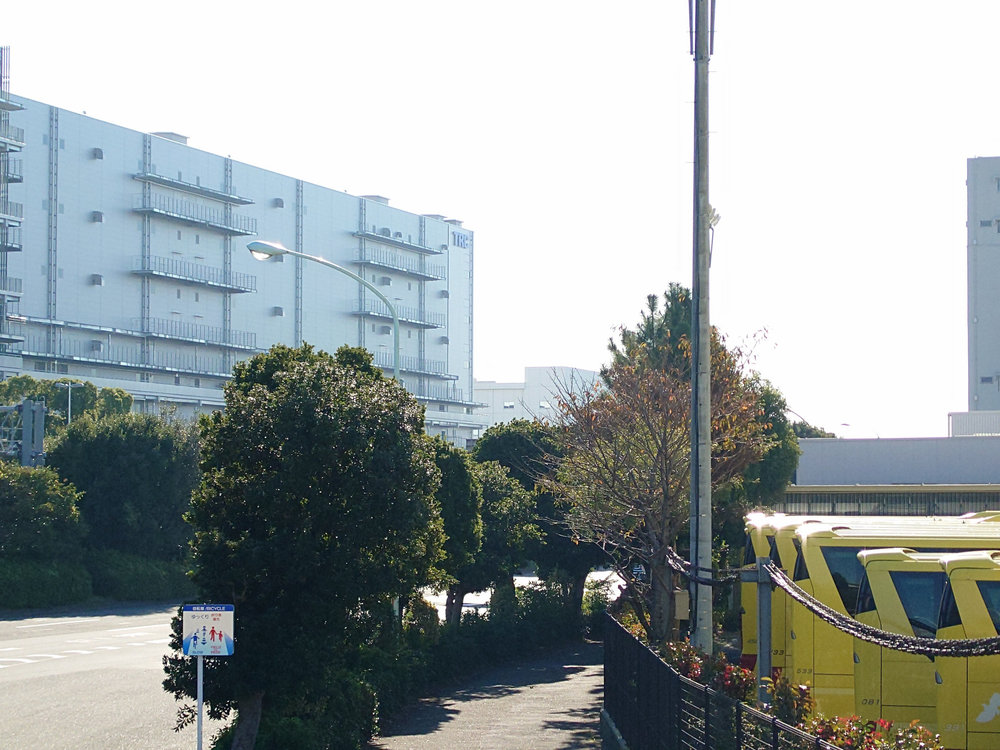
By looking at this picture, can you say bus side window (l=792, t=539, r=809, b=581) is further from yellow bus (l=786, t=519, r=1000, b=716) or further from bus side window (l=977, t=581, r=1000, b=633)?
bus side window (l=977, t=581, r=1000, b=633)

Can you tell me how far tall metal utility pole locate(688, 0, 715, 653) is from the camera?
14.0 meters

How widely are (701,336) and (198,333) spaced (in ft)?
252

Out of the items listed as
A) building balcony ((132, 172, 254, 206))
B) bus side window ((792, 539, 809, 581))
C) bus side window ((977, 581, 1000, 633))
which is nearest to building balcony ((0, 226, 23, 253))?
building balcony ((132, 172, 254, 206))

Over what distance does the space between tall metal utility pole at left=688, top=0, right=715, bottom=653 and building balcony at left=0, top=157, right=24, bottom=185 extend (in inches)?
2505

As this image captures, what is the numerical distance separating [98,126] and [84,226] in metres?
7.18

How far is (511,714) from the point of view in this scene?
2109cm

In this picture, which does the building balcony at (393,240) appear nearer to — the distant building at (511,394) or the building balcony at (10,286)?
the distant building at (511,394)

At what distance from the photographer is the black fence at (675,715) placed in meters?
7.78

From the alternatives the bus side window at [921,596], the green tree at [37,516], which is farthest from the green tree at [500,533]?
the green tree at [37,516]

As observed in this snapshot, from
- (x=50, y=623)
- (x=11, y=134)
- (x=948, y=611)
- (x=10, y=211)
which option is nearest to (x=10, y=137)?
(x=11, y=134)

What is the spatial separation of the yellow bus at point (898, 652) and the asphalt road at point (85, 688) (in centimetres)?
1019

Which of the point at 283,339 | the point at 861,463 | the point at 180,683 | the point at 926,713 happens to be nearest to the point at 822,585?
the point at 926,713

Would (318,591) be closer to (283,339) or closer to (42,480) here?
(42,480)

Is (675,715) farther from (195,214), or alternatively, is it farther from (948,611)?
(195,214)
